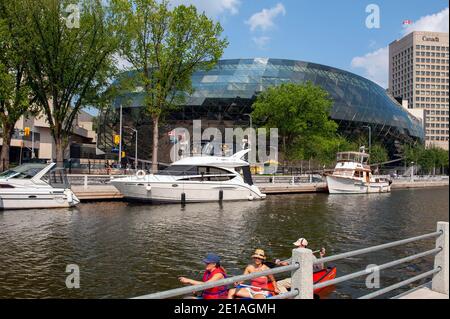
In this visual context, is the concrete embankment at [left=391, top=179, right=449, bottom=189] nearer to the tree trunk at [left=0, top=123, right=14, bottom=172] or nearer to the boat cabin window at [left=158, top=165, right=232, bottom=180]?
the boat cabin window at [left=158, top=165, right=232, bottom=180]

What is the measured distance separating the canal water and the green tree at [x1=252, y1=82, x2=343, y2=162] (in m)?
24.6

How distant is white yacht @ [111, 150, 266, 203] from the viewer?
1104 inches

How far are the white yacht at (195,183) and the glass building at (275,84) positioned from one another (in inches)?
1284

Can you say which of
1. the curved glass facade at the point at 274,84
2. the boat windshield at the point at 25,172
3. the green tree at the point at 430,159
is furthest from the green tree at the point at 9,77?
the green tree at the point at 430,159

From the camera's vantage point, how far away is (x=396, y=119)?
3533 inches

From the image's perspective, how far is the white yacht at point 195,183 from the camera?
28031 millimetres

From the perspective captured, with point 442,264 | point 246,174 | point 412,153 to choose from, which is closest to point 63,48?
point 246,174

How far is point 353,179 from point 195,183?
71.1 ft

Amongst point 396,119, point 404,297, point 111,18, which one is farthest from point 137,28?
point 396,119

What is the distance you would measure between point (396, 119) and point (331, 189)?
5494cm

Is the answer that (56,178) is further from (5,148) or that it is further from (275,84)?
(275,84)

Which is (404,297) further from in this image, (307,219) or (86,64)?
(86,64)

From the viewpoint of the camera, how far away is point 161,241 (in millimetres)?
15398

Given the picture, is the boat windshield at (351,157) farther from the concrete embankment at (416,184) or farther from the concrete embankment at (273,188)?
the concrete embankment at (416,184)
